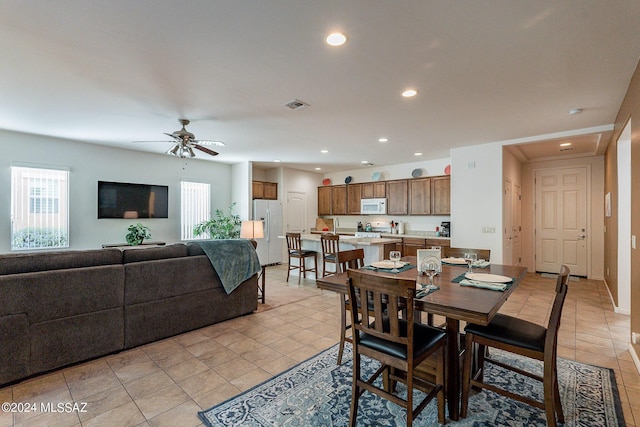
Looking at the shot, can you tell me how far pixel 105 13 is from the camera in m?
1.91

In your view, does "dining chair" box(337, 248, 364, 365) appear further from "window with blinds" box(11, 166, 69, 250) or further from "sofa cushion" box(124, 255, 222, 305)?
"window with blinds" box(11, 166, 69, 250)

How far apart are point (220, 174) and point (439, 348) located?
6545 millimetres

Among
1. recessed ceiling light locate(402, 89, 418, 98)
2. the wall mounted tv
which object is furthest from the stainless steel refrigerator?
recessed ceiling light locate(402, 89, 418, 98)

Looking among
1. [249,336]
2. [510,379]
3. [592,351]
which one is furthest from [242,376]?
[592,351]

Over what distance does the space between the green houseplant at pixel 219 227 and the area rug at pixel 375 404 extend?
4952 mm

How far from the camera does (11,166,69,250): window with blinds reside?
4.69 metres

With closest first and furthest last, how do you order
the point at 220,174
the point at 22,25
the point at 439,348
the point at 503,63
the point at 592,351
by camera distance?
the point at 439,348
the point at 22,25
the point at 503,63
the point at 592,351
the point at 220,174

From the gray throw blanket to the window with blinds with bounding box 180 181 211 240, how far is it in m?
3.44

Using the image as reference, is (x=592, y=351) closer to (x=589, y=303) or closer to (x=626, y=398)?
(x=626, y=398)

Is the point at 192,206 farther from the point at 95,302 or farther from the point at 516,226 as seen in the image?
the point at 516,226

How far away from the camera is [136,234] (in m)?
5.75

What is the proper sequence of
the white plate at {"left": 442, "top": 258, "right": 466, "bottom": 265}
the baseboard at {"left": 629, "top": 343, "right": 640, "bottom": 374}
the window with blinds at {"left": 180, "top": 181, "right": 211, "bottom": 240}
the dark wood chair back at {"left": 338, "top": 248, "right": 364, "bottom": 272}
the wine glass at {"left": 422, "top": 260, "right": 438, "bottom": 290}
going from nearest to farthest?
the wine glass at {"left": 422, "top": 260, "right": 438, "bottom": 290} < the baseboard at {"left": 629, "top": 343, "right": 640, "bottom": 374} < the dark wood chair back at {"left": 338, "top": 248, "right": 364, "bottom": 272} < the white plate at {"left": 442, "top": 258, "right": 466, "bottom": 265} < the window with blinds at {"left": 180, "top": 181, "right": 211, "bottom": 240}

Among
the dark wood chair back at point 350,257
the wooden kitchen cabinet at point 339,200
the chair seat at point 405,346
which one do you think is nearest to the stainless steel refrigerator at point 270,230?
the wooden kitchen cabinet at point 339,200

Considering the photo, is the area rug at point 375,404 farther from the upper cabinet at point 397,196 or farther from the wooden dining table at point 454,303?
the upper cabinet at point 397,196
